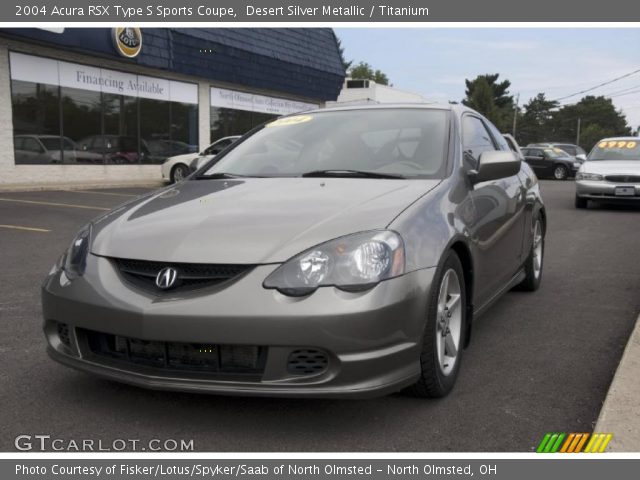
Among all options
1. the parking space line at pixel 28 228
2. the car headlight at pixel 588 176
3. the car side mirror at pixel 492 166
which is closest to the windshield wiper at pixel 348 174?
the car side mirror at pixel 492 166

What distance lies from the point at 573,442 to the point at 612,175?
11303 millimetres

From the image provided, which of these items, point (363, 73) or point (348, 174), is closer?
point (348, 174)

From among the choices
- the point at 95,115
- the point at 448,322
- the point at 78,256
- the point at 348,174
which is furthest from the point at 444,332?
the point at 95,115

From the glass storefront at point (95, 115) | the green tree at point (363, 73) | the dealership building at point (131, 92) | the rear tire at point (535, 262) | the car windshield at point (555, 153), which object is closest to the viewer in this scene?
the rear tire at point (535, 262)

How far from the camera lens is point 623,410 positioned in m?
2.81

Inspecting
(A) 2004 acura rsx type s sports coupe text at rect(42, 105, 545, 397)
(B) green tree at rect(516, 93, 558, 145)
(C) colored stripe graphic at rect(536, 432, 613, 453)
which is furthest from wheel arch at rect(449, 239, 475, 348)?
(B) green tree at rect(516, 93, 558, 145)

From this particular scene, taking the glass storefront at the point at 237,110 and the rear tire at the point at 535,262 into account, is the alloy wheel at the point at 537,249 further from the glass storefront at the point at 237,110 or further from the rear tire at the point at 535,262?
the glass storefront at the point at 237,110

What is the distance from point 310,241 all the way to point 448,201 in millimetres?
930

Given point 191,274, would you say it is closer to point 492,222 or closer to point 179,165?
point 492,222

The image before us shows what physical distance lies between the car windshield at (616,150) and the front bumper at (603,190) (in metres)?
0.94

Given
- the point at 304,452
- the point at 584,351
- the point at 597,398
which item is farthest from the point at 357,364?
the point at 584,351

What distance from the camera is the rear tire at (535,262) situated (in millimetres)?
5293

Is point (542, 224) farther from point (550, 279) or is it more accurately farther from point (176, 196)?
point (176, 196)
